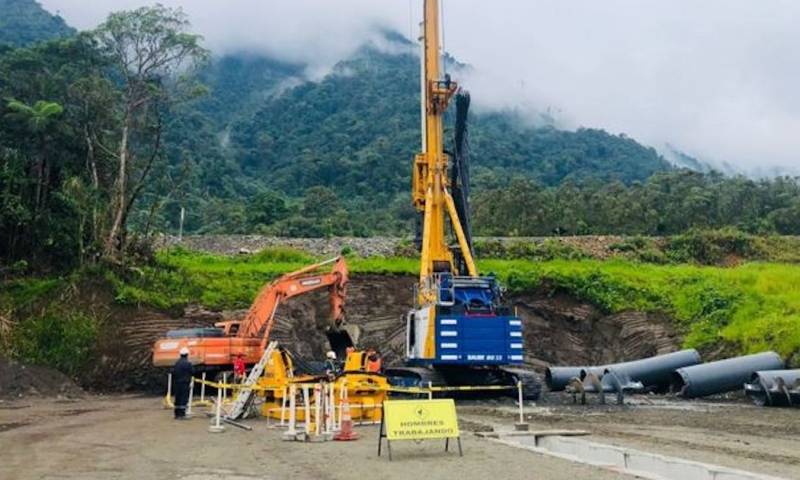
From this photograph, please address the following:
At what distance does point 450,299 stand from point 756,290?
16477 mm

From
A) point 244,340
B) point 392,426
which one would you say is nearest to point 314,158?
point 244,340

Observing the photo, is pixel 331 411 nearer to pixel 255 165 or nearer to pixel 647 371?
pixel 647 371

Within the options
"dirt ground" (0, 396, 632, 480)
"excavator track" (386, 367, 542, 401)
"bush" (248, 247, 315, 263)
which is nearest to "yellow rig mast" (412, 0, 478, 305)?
"excavator track" (386, 367, 542, 401)

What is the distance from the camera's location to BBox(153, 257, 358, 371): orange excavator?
23.5 m

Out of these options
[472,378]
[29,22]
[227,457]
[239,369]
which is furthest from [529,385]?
[29,22]

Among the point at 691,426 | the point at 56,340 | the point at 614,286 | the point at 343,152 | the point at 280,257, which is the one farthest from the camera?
the point at 343,152

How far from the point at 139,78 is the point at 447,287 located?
1791 cm

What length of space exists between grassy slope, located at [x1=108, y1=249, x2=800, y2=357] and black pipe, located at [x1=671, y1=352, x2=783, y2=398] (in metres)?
4.50

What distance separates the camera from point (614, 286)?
33.7 m

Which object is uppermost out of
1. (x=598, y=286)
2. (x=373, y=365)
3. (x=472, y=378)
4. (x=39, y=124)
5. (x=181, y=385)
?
(x=39, y=124)

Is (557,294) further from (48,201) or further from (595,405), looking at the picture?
(48,201)

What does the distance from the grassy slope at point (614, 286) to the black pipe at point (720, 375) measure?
4504 millimetres

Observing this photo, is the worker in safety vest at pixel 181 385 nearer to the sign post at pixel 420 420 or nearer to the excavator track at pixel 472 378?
the excavator track at pixel 472 378

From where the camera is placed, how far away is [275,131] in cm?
12025
